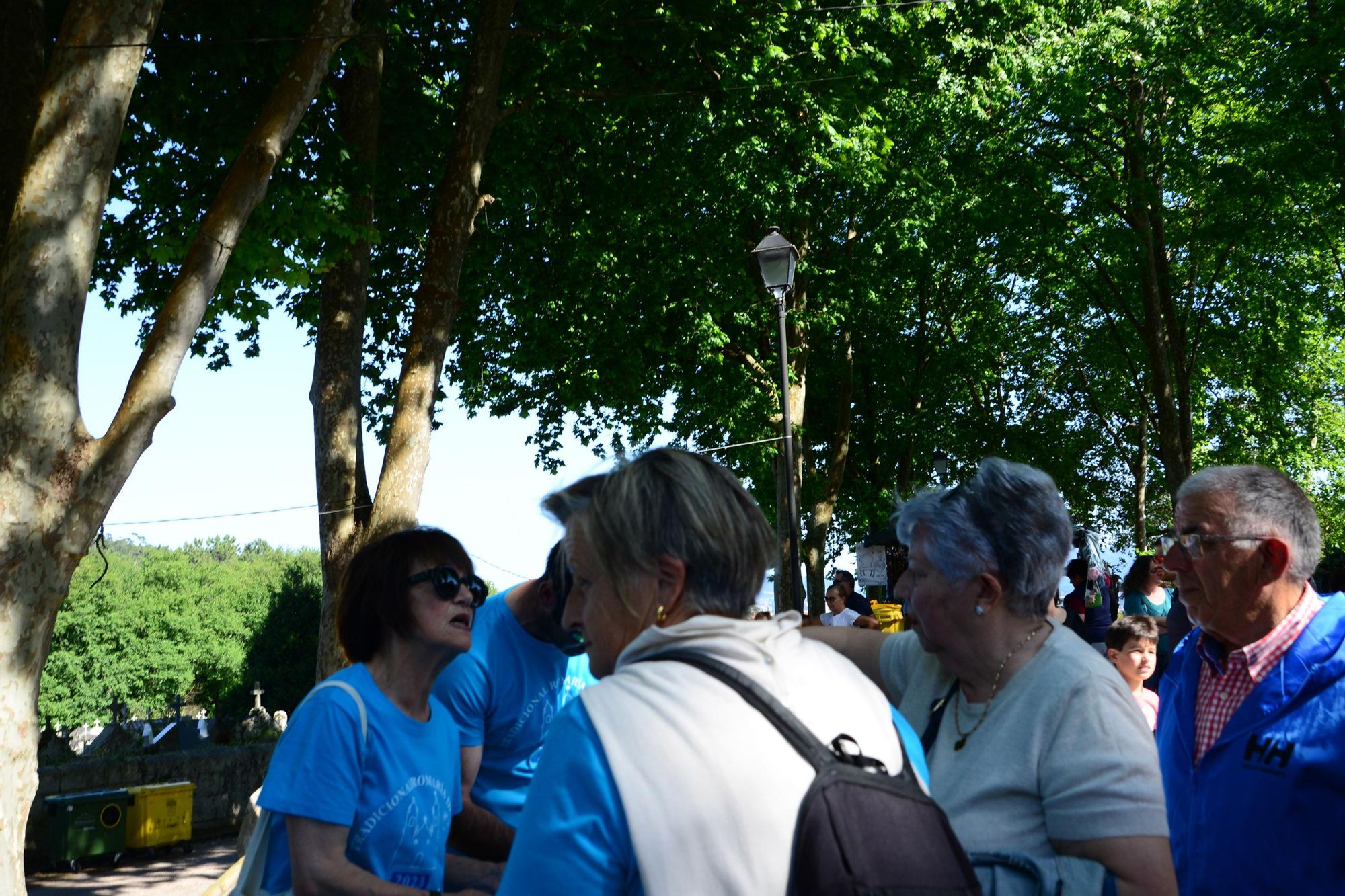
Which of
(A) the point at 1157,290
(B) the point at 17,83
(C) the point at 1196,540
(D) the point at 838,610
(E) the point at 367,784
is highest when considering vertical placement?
(A) the point at 1157,290

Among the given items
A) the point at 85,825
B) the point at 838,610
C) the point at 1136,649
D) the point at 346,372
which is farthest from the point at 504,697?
the point at 838,610

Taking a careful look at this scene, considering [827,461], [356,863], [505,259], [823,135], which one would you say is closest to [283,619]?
[827,461]

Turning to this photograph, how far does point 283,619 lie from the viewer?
46.7 m

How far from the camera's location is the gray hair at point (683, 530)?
1733mm

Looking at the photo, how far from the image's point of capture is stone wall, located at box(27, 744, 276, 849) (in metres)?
12.7

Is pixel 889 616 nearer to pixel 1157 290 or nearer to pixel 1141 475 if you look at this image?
pixel 1157 290

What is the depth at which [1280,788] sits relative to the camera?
2.51m

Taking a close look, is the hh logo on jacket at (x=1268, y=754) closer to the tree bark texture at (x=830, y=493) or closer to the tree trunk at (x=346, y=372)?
the tree trunk at (x=346, y=372)

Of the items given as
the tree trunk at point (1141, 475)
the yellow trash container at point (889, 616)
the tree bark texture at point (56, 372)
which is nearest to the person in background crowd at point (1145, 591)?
the tree bark texture at point (56, 372)

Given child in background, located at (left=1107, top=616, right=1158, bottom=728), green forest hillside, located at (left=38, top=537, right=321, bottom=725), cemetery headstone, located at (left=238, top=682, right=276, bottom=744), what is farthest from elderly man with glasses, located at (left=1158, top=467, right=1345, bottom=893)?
green forest hillside, located at (left=38, top=537, right=321, bottom=725)

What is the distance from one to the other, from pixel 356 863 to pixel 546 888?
135cm

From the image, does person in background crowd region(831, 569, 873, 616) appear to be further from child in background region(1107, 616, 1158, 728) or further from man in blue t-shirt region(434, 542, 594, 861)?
man in blue t-shirt region(434, 542, 594, 861)

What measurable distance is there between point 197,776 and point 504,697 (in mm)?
11964

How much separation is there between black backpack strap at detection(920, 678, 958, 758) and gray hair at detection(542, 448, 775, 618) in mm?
827
